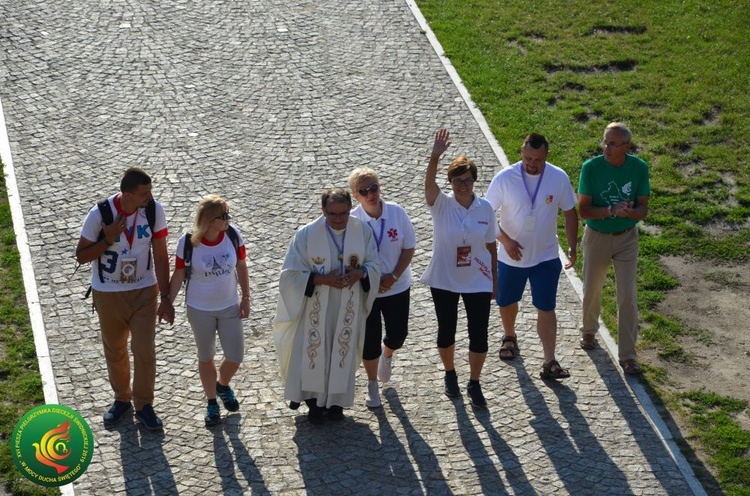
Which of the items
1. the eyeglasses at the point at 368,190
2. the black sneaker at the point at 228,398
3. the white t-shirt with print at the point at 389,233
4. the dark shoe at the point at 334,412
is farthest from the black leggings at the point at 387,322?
the black sneaker at the point at 228,398

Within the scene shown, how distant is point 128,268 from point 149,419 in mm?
1191

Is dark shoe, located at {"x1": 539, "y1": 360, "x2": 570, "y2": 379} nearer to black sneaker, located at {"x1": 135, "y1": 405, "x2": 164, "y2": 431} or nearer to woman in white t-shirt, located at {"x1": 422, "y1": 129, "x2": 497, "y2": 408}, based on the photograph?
woman in white t-shirt, located at {"x1": 422, "y1": 129, "x2": 497, "y2": 408}

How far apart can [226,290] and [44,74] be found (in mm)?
7426

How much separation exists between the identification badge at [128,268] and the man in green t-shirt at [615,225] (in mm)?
3758

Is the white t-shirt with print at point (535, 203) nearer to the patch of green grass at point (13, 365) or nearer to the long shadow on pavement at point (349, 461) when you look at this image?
the long shadow on pavement at point (349, 461)

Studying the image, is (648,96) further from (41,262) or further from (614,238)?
(41,262)

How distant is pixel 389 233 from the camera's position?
9.27 m

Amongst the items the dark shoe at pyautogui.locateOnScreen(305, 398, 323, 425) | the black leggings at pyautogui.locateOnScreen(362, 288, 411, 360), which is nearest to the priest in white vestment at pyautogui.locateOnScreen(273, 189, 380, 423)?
the dark shoe at pyautogui.locateOnScreen(305, 398, 323, 425)

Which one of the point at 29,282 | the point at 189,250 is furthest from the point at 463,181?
the point at 29,282

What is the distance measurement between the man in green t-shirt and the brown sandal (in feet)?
2.13

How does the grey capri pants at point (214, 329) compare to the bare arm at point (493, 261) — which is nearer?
the grey capri pants at point (214, 329)

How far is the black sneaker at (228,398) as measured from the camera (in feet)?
31.3

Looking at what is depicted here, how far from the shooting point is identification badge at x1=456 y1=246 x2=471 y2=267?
370 inches

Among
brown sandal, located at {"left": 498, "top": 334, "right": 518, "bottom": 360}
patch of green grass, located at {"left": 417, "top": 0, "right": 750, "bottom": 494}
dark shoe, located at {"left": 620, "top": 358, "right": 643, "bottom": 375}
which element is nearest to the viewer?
dark shoe, located at {"left": 620, "top": 358, "right": 643, "bottom": 375}
